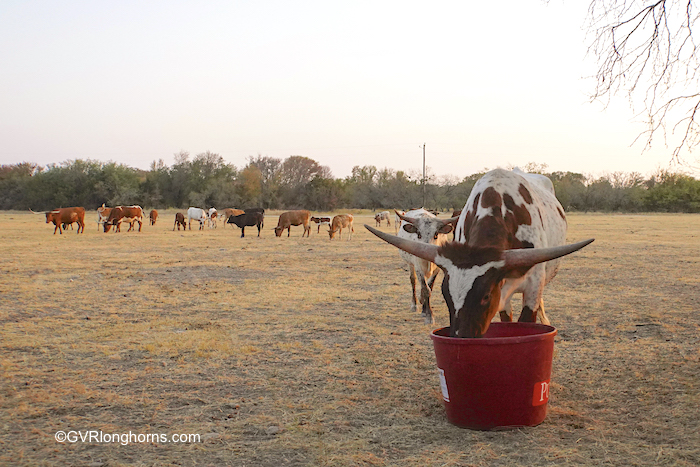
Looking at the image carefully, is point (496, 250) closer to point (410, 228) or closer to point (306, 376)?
point (306, 376)

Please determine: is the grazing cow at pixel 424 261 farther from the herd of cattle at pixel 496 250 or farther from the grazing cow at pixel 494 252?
the grazing cow at pixel 494 252

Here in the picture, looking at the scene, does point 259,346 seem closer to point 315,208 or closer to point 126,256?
point 126,256

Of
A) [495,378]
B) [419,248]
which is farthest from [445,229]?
[495,378]

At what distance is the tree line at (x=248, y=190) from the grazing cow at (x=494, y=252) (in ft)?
202

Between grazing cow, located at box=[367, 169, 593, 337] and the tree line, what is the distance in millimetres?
61667

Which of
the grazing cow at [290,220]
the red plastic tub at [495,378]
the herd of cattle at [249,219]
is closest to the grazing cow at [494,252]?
the red plastic tub at [495,378]

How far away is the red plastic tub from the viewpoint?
12.4ft

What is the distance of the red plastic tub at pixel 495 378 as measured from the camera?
12.4 ft

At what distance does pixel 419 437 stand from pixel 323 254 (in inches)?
566

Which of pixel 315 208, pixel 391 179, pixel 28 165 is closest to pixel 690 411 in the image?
pixel 315 208

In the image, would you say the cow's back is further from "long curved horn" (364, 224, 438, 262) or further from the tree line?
the tree line

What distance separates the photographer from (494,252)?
13.2 feet

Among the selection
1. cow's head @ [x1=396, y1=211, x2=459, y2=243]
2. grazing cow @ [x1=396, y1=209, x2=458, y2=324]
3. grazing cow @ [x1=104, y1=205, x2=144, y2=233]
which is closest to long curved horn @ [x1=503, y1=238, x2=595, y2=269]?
grazing cow @ [x1=396, y1=209, x2=458, y2=324]

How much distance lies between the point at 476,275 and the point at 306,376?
2.13 meters
